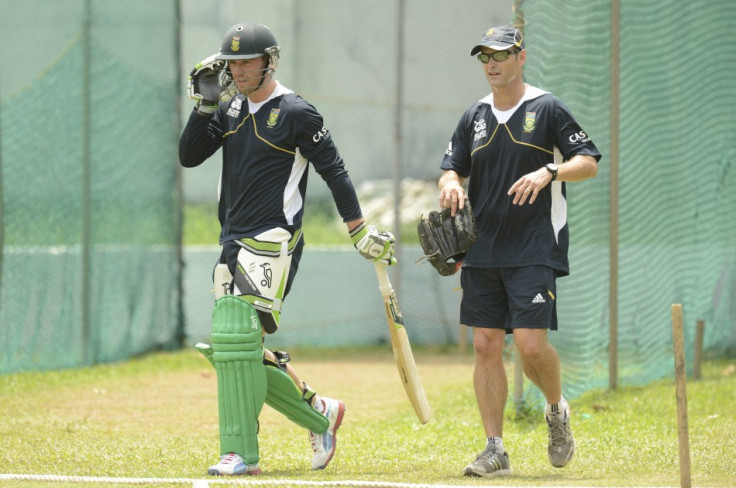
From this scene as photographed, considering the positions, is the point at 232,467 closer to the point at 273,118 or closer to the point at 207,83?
the point at 273,118

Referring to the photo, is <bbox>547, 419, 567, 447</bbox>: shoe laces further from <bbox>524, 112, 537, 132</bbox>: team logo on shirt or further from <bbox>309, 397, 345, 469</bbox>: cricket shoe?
<bbox>524, 112, 537, 132</bbox>: team logo on shirt

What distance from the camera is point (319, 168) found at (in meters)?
→ 6.14

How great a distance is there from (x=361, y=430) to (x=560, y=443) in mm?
1988

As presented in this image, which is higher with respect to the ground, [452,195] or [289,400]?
[452,195]

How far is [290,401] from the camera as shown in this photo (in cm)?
616

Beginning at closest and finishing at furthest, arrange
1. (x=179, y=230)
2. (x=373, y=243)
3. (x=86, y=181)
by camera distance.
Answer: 1. (x=373, y=243)
2. (x=86, y=181)
3. (x=179, y=230)

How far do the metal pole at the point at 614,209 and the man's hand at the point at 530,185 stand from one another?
359 cm

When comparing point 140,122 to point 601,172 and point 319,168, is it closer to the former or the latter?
point 601,172

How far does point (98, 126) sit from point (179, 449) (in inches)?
191

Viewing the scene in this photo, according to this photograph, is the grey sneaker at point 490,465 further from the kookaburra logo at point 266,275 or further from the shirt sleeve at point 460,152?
the shirt sleeve at point 460,152

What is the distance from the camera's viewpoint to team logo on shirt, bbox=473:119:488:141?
242 inches

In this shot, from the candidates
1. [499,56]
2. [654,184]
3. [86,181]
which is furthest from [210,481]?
[654,184]

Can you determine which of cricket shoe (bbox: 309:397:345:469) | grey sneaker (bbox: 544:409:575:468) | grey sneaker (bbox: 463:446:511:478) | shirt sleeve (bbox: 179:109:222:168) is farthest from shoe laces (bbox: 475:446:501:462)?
shirt sleeve (bbox: 179:109:222:168)

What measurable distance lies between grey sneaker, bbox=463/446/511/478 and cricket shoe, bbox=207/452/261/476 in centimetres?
107
